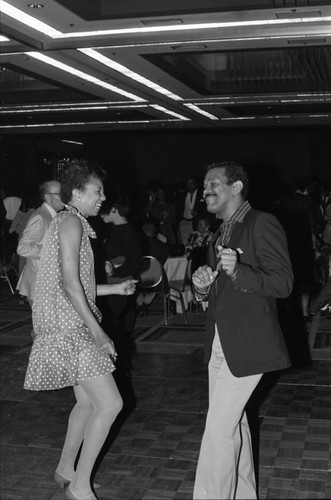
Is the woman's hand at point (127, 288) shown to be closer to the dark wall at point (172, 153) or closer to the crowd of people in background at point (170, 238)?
the crowd of people in background at point (170, 238)

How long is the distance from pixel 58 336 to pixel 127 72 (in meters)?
6.24

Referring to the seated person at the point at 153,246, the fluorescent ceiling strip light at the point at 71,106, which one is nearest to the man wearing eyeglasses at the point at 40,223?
the seated person at the point at 153,246

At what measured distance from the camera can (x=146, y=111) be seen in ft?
42.0

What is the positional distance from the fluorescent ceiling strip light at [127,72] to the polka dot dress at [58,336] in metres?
4.62

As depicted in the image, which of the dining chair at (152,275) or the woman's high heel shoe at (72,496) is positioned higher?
the dining chair at (152,275)

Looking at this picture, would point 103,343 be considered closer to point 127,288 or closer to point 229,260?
point 127,288

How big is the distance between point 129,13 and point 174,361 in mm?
2957

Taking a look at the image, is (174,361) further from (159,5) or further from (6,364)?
(159,5)

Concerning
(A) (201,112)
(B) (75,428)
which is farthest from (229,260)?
(A) (201,112)

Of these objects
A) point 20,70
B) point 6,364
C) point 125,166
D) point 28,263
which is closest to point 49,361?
point 28,263

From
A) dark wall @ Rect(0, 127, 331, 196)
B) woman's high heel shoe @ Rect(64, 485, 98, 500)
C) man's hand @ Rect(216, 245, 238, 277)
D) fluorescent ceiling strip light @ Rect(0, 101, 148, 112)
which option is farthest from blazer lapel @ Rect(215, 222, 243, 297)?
dark wall @ Rect(0, 127, 331, 196)

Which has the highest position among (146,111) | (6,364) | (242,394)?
(146,111)

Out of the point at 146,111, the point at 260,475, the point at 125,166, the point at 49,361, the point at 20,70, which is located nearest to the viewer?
the point at 49,361

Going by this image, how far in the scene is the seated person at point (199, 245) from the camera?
8594 millimetres
